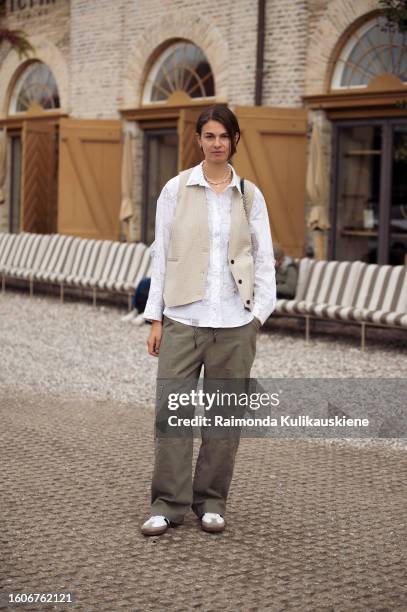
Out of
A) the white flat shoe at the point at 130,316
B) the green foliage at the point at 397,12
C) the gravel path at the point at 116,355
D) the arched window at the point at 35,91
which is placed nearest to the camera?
the gravel path at the point at 116,355

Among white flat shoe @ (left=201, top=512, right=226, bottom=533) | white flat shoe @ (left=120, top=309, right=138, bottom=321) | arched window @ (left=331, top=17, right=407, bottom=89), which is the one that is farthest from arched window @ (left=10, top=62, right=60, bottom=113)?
white flat shoe @ (left=201, top=512, right=226, bottom=533)

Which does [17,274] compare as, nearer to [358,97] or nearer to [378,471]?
[358,97]

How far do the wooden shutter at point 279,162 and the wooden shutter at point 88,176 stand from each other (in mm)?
3666

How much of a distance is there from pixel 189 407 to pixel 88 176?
13506mm

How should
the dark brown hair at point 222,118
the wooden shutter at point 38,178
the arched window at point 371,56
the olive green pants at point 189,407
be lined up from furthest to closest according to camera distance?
the wooden shutter at point 38,178
the arched window at point 371,56
the olive green pants at point 189,407
the dark brown hair at point 222,118

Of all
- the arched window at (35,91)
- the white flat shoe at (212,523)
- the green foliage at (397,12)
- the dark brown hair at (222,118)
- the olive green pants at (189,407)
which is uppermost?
the green foliage at (397,12)

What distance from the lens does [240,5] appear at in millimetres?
15734

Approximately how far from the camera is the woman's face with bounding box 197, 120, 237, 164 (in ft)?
15.0

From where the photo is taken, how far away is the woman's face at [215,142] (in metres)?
4.57

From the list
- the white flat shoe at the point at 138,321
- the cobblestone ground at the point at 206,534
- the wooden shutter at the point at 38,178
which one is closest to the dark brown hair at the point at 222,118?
the cobblestone ground at the point at 206,534

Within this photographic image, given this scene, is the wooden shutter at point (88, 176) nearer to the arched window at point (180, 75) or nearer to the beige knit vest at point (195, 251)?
the arched window at point (180, 75)

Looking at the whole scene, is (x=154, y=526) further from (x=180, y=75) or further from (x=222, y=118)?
(x=180, y=75)

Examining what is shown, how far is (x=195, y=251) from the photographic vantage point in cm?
463

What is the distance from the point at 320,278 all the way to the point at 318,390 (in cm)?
381
